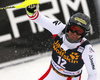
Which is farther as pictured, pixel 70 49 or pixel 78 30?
pixel 70 49

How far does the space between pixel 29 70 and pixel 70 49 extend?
2.21 meters

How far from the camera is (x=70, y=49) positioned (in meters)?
2.20

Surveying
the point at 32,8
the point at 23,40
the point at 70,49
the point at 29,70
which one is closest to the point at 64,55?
the point at 70,49

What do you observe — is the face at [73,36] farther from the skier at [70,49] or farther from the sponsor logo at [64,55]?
the sponsor logo at [64,55]

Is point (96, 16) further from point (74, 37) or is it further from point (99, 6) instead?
point (74, 37)

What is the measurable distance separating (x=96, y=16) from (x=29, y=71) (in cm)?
243

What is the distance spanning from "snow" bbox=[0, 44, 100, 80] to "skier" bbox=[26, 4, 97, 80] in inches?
54.1

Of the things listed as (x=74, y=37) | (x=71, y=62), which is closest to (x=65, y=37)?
(x=74, y=37)

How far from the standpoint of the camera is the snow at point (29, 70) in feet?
12.9

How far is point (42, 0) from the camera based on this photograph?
4.88 metres

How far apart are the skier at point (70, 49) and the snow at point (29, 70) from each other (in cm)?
137

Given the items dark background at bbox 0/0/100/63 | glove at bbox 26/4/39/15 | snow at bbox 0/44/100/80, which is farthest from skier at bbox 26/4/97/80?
dark background at bbox 0/0/100/63

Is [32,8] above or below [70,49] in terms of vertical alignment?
above

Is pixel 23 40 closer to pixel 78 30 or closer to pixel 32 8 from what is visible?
pixel 32 8
